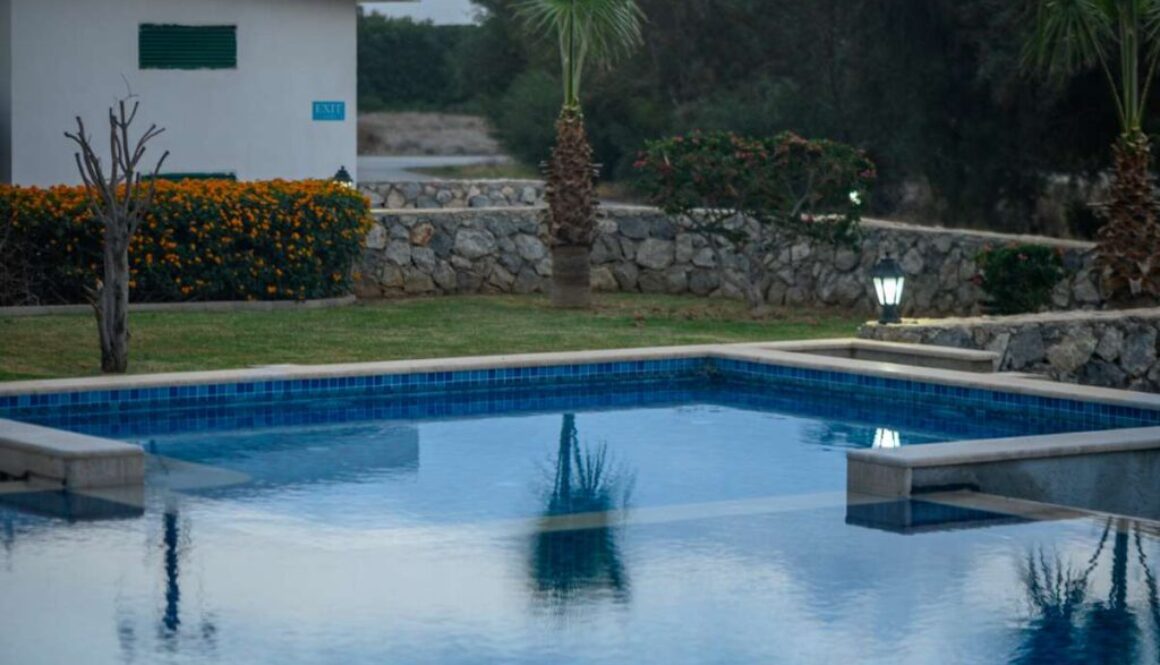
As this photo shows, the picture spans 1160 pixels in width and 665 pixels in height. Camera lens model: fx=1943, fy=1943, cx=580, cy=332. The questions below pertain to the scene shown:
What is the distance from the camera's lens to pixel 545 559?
9.31 meters

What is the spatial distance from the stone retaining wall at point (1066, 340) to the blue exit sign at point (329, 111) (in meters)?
8.70

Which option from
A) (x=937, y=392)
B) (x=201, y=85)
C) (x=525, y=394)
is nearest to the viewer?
(x=937, y=392)

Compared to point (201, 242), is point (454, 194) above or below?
above

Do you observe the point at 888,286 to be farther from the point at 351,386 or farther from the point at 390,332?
the point at 390,332

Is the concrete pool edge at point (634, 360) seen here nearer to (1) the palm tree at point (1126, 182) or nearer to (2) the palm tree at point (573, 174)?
(1) the palm tree at point (1126, 182)

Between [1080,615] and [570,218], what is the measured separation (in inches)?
517

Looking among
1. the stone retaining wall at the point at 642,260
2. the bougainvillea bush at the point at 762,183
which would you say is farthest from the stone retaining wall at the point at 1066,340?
the bougainvillea bush at the point at 762,183

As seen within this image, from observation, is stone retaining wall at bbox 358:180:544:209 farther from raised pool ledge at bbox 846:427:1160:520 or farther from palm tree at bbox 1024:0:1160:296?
raised pool ledge at bbox 846:427:1160:520

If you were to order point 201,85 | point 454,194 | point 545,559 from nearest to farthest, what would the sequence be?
point 545,559
point 201,85
point 454,194

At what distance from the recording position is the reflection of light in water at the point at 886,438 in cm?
1311

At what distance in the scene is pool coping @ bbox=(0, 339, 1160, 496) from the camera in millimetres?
10828

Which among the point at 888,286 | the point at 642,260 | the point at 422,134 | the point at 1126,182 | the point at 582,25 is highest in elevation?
the point at 422,134

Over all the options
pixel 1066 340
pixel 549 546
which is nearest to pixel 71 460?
pixel 549 546

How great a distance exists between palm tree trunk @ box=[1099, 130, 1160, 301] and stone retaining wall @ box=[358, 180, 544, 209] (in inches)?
564
